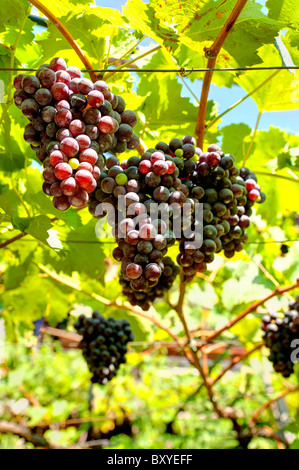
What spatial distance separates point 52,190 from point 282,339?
48.5 inches

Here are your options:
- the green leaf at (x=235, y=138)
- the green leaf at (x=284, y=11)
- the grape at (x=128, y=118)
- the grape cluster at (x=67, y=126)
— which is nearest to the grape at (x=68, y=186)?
the grape cluster at (x=67, y=126)

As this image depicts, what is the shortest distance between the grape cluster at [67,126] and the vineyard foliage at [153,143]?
195mm

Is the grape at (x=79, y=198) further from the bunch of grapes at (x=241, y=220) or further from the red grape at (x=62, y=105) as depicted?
the bunch of grapes at (x=241, y=220)

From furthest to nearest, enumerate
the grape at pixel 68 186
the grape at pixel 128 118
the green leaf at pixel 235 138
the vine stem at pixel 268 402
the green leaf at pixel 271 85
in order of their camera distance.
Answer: the vine stem at pixel 268 402, the green leaf at pixel 235 138, the green leaf at pixel 271 85, the grape at pixel 128 118, the grape at pixel 68 186

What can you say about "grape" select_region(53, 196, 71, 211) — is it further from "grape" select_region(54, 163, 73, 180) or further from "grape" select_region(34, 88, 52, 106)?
"grape" select_region(34, 88, 52, 106)

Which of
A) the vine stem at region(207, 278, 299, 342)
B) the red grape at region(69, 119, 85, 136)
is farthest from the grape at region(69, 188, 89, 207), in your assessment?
the vine stem at region(207, 278, 299, 342)

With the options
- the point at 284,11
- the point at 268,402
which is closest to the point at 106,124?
the point at 284,11

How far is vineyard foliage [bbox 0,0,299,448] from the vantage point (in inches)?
36.2

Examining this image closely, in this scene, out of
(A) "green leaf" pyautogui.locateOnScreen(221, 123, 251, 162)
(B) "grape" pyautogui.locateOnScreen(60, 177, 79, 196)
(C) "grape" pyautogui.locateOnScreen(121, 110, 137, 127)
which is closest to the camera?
(B) "grape" pyautogui.locateOnScreen(60, 177, 79, 196)

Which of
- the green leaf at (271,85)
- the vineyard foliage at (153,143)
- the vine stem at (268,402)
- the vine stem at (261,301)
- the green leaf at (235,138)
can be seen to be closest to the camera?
the vineyard foliage at (153,143)

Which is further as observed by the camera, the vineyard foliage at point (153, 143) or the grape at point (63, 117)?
the vineyard foliage at point (153, 143)

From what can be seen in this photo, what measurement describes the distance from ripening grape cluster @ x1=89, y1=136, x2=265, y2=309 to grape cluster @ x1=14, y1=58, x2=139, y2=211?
0.09m

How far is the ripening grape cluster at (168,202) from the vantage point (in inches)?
30.2

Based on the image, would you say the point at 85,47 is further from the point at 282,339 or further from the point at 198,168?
the point at 282,339
